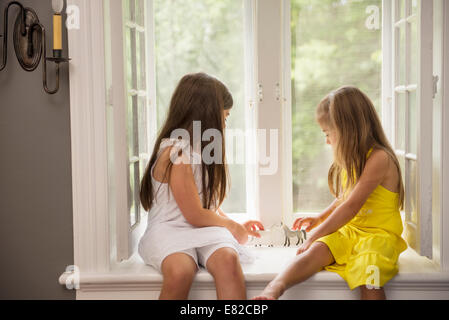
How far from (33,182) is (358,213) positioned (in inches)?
49.7

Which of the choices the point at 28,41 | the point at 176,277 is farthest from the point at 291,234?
the point at 28,41

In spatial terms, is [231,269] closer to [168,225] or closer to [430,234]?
[168,225]

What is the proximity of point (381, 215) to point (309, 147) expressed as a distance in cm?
50

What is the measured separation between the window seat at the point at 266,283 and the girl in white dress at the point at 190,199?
71mm

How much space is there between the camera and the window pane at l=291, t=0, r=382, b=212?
2148mm

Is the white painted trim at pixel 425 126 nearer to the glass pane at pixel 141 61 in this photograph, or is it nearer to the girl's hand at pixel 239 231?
the girl's hand at pixel 239 231

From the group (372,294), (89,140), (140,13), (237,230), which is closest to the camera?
(372,294)

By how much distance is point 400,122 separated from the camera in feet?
7.03

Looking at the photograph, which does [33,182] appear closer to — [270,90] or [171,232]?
[171,232]

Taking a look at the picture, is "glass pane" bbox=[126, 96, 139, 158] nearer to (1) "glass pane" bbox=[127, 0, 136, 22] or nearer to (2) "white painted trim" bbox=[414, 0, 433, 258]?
(1) "glass pane" bbox=[127, 0, 136, 22]

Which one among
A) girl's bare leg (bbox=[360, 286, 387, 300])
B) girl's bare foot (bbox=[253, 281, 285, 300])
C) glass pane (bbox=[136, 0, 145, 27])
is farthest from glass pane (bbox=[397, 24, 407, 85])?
glass pane (bbox=[136, 0, 145, 27])

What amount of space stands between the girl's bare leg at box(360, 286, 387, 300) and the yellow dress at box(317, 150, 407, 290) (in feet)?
0.09

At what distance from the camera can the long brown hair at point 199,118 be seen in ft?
6.24

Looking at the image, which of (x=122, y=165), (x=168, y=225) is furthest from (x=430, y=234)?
(x=122, y=165)
